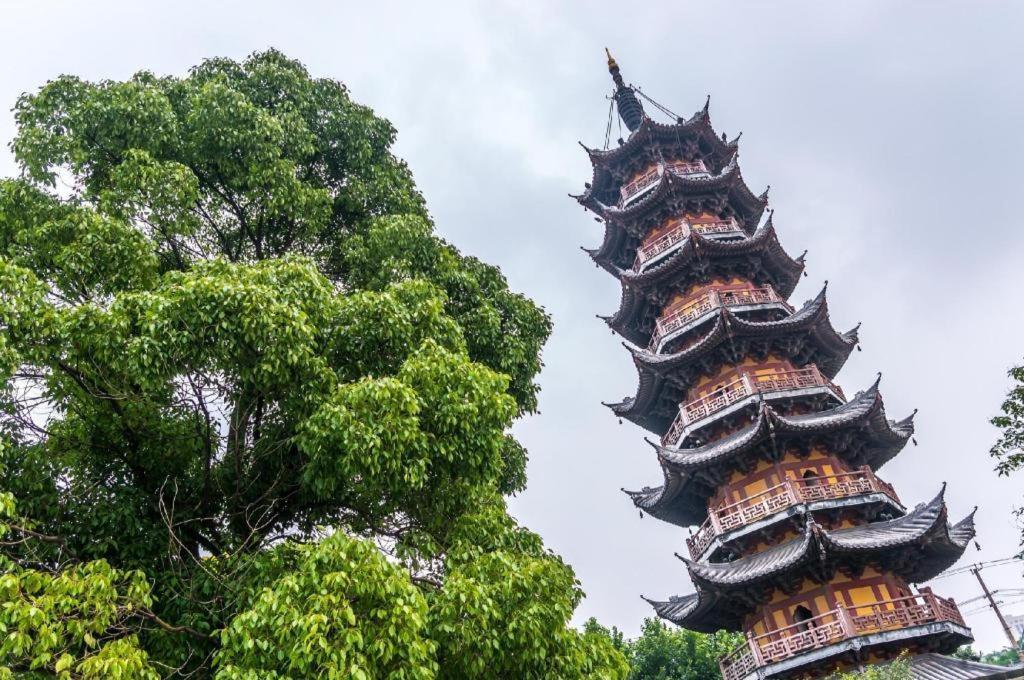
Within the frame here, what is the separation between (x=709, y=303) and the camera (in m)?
24.1

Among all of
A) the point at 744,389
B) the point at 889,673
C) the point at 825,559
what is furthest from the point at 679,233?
the point at 889,673

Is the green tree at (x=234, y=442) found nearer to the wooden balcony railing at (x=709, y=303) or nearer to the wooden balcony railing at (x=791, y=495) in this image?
the wooden balcony railing at (x=791, y=495)

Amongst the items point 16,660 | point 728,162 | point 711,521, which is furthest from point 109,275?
point 728,162

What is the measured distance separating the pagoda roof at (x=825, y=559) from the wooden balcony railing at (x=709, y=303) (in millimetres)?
7956

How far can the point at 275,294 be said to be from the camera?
7746mm

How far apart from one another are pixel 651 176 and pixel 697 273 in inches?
257

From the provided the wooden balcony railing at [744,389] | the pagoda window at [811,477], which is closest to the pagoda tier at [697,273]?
the wooden balcony railing at [744,389]

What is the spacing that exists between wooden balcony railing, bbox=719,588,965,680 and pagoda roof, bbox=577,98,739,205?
18.5 m

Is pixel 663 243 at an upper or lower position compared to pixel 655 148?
lower

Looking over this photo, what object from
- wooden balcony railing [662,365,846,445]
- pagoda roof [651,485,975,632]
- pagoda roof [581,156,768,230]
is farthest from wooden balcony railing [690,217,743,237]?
pagoda roof [651,485,975,632]

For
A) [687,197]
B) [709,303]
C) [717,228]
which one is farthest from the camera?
[687,197]

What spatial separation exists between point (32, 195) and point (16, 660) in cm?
667

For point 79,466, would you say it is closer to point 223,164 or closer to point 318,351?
point 318,351

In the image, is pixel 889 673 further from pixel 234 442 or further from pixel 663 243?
pixel 663 243
